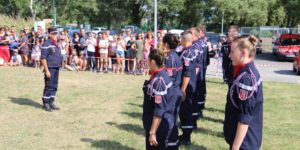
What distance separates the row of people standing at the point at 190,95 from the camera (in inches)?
150

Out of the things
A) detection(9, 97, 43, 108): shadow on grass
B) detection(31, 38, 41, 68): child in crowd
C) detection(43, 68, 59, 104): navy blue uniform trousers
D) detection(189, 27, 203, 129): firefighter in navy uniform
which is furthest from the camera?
detection(31, 38, 41, 68): child in crowd

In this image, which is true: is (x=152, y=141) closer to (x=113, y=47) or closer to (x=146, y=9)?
(x=113, y=47)

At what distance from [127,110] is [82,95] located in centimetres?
240

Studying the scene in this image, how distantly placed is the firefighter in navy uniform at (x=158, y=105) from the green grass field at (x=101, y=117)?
6.79 feet

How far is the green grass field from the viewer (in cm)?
736

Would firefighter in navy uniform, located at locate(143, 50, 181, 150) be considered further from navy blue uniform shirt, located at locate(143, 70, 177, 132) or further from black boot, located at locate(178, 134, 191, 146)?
black boot, located at locate(178, 134, 191, 146)

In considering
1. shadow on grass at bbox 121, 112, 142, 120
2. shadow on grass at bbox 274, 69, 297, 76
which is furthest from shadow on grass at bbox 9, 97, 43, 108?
shadow on grass at bbox 274, 69, 297, 76

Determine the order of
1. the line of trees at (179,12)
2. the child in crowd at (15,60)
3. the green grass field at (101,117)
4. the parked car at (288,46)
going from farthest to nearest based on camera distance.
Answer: the line of trees at (179,12) → the parked car at (288,46) → the child in crowd at (15,60) → the green grass field at (101,117)

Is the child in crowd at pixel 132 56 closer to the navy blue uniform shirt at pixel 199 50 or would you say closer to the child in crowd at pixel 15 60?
the child in crowd at pixel 15 60

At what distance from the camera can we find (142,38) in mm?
17625

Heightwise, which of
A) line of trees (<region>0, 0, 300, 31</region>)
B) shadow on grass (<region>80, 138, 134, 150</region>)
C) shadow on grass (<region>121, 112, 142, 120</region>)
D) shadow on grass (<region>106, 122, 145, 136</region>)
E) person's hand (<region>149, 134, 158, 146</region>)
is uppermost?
line of trees (<region>0, 0, 300, 31</region>)

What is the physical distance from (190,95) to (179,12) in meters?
45.4

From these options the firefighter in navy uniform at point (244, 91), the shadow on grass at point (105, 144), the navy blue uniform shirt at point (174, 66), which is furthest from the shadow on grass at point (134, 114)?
the firefighter in navy uniform at point (244, 91)

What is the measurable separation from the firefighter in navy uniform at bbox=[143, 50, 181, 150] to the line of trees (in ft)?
136
